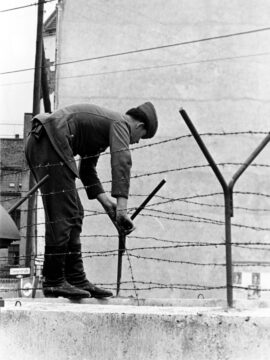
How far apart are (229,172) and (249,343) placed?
12.1m

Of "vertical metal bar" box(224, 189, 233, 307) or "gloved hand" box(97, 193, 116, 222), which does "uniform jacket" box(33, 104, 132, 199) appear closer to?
"gloved hand" box(97, 193, 116, 222)

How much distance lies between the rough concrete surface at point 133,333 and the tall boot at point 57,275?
1.70 feet

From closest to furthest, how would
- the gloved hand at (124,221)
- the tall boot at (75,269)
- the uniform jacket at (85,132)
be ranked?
1. the gloved hand at (124,221)
2. the uniform jacket at (85,132)
3. the tall boot at (75,269)

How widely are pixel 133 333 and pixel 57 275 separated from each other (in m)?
1.25

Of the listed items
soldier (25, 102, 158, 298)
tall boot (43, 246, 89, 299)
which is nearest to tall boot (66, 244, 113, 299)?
soldier (25, 102, 158, 298)

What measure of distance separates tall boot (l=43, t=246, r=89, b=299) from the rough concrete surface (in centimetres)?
52

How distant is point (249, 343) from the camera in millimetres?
3299

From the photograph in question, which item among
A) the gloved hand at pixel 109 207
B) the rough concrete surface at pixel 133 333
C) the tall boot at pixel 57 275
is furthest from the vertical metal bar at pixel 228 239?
the gloved hand at pixel 109 207

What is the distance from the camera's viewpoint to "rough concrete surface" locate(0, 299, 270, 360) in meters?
3.31

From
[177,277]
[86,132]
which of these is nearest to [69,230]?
[86,132]

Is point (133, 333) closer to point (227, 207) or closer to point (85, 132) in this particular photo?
point (227, 207)

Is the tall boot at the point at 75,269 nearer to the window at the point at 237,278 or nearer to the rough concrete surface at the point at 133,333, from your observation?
the rough concrete surface at the point at 133,333

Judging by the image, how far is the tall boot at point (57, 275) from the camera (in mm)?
4707

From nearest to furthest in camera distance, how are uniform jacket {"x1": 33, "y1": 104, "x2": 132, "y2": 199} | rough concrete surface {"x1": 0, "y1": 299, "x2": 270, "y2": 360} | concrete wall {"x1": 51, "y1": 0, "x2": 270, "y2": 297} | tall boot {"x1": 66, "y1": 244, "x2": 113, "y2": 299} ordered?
rough concrete surface {"x1": 0, "y1": 299, "x2": 270, "y2": 360} < uniform jacket {"x1": 33, "y1": 104, "x2": 132, "y2": 199} < tall boot {"x1": 66, "y1": 244, "x2": 113, "y2": 299} < concrete wall {"x1": 51, "y1": 0, "x2": 270, "y2": 297}
